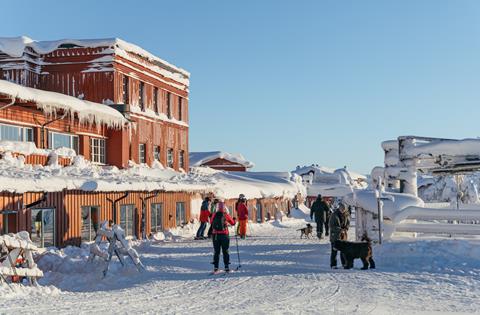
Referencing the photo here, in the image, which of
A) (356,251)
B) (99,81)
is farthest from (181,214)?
(356,251)

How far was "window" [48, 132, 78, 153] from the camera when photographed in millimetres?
22672

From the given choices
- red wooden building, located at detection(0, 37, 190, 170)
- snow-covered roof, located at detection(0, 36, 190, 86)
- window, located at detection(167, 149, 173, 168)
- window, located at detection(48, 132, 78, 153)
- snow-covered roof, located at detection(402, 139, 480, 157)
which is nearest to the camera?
snow-covered roof, located at detection(402, 139, 480, 157)

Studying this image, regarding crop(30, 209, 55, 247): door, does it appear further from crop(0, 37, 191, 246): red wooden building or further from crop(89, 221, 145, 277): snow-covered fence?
crop(89, 221, 145, 277): snow-covered fence

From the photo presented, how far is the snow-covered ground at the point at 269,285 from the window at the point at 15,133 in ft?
17.2

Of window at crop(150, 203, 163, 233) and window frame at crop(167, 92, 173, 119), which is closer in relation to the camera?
window at crop(150, 203, 163, 233)

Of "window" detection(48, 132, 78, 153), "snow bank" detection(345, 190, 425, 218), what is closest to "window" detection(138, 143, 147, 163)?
"window" detection(48, 132, 78, 153)

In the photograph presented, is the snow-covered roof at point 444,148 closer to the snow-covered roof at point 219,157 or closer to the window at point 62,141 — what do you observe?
the window at point 62,141

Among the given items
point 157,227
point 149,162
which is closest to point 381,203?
point 157,227

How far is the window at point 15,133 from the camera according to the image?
66.9 ft

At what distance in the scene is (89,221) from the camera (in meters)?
20.0

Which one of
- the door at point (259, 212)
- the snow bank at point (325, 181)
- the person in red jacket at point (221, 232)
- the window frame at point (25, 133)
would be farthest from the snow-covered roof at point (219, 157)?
the person in red jacket at point (221, 232)

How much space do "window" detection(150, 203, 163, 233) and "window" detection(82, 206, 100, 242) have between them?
14.1 feet

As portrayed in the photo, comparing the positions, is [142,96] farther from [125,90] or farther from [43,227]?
[43,227]

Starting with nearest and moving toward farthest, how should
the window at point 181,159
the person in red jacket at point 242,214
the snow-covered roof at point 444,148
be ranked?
the snow-covered roof at point 444,148, the person in red jacket at point 242,214, the window at point 181,159
